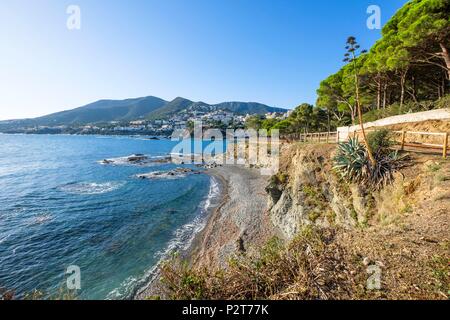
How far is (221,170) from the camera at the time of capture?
4303 centimetres

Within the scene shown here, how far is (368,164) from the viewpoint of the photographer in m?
10.8

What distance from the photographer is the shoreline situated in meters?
13.6

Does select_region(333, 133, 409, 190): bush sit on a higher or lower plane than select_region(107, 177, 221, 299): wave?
higher

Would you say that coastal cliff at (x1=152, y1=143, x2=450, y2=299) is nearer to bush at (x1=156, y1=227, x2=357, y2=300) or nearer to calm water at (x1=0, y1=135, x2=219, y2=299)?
bush at (x1=156, y1=227, x2=357, y2=300)

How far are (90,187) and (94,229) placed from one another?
596 inches

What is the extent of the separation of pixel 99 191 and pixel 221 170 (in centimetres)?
2184

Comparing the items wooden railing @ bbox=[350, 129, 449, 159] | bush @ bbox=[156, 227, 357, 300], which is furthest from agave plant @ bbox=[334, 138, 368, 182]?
bush @ bbox=[156, 227, 357, 300]

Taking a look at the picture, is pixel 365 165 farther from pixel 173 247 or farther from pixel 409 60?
pixel 409 60

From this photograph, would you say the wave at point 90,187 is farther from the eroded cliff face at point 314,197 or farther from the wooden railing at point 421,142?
the wooden railing at point 421,142

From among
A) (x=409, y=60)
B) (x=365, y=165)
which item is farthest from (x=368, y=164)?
(x=409, y=60)

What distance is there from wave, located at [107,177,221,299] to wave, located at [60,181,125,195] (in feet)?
46.3

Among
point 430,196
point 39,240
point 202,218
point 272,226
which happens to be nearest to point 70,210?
point 39,240

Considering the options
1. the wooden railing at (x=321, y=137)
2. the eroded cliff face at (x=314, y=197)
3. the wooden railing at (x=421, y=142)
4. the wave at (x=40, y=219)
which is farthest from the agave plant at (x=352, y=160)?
the wave at (x=40, y=219)

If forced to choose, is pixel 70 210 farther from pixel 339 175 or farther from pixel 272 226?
pixel 339 175
